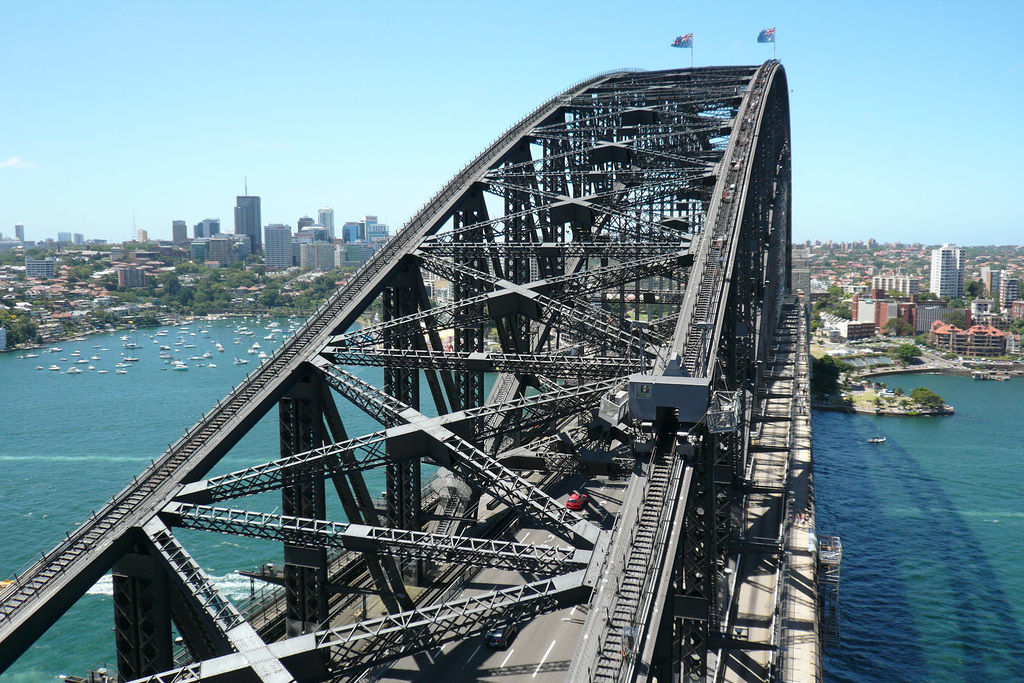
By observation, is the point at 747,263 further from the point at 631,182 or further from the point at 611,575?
the point at 611,575

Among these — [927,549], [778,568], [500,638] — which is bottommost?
[927,549]

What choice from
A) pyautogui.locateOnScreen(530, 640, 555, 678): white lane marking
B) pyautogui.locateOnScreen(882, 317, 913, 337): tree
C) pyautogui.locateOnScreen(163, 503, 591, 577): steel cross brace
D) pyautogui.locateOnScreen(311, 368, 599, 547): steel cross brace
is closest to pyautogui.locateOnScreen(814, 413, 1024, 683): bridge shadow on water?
pyautogui.locateOnScreen(530, 640, 555, 678): white lane marking

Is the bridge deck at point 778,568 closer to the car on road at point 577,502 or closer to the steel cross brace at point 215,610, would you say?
the car on road at point 577,502

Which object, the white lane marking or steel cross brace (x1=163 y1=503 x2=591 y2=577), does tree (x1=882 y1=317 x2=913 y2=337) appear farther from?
steel cross brace (x1=163 y1=503 x2=591 y2=577)

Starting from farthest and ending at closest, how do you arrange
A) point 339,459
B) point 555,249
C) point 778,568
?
point 555,249 → point 778,568 → point 339,459

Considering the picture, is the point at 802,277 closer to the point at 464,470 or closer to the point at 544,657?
the point at 544,657

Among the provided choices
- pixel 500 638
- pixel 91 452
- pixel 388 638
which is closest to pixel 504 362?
pixel 500 638

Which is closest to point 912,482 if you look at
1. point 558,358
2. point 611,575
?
point 558,358
